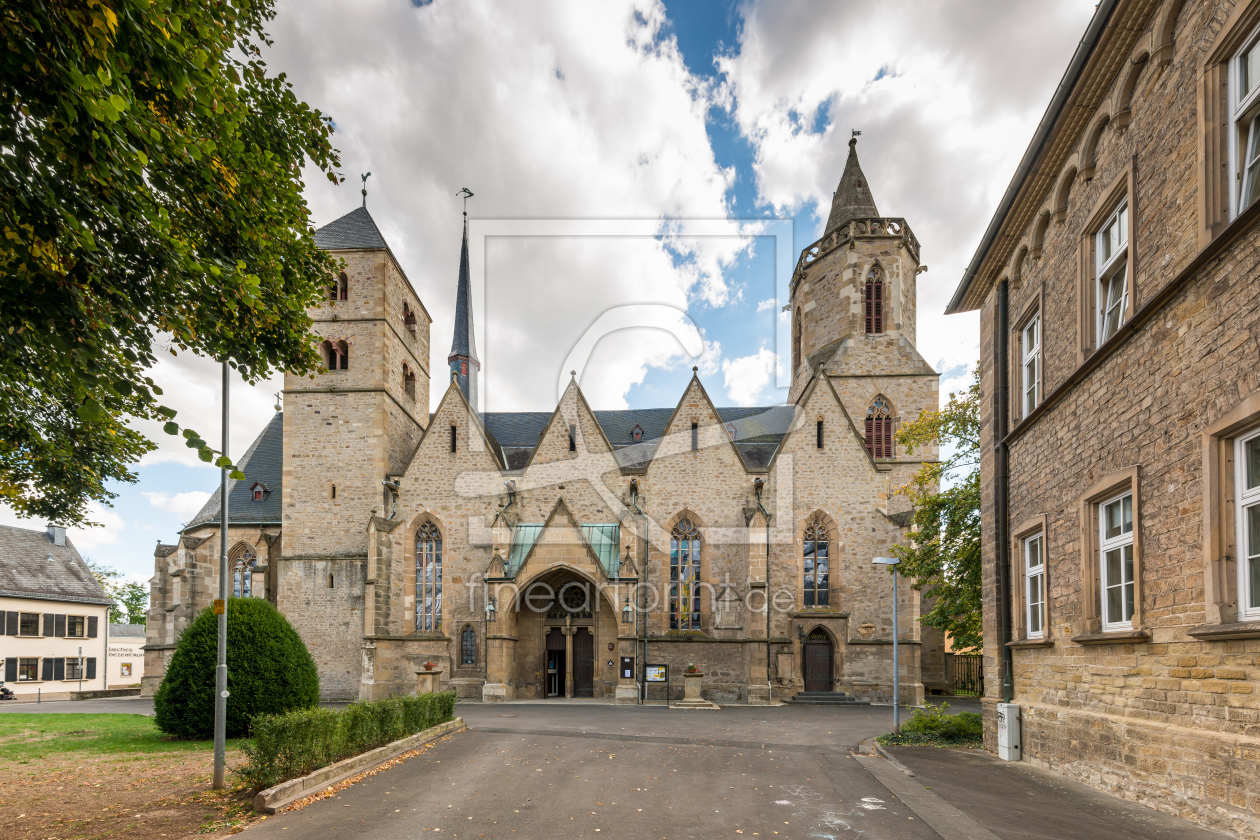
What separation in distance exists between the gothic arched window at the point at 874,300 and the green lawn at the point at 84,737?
25.7 metres

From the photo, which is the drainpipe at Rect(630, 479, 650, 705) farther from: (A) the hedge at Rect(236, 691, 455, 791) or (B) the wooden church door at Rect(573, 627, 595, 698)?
(A) the hedge at Rect(236, 691, 455, 791)

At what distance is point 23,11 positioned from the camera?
520cm

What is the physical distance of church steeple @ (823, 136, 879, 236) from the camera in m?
32.2

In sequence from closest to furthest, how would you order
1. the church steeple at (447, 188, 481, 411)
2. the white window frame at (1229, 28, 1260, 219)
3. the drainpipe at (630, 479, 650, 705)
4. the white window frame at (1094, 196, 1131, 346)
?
the white window frame at (1229, 28, 1260, 219) → the white window frame at (1094, 196, 1131, 346) → the drainpipe at (630, 479, 650, 705) → the church steeple at (447, 188, 481, 411)

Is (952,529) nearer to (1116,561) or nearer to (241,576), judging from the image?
(1116,561)

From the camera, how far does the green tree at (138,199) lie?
550cm

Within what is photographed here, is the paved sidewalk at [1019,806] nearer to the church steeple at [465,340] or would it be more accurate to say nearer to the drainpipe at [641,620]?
the drainpipe at [641,620]

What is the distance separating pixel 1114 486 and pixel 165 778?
12.6 m

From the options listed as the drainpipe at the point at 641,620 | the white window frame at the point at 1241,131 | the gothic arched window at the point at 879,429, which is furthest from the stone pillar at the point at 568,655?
the white window frame at the point at 1241,131

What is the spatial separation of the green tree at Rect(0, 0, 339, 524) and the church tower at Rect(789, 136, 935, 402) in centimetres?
2196

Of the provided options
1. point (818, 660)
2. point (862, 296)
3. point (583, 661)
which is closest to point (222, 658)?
point (583, 661)

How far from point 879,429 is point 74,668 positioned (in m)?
41.8

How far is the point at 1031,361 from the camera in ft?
38.4

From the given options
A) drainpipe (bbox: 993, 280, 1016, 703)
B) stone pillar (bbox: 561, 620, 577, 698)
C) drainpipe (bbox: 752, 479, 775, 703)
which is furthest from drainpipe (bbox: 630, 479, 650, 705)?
drainpipe (bbox: 993, 280, 1016, 703)
